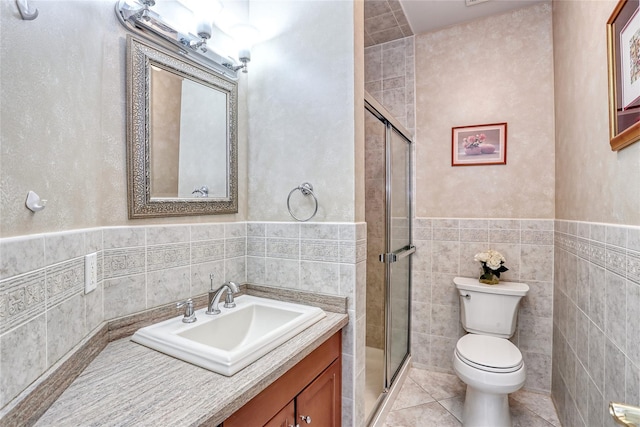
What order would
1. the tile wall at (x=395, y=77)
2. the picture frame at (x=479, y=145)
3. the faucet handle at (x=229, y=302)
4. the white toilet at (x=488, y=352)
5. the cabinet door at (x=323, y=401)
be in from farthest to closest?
1. the tile wall at (x=395, y=77)
2. the picture frame at (x=479, y=145)
3. the white toilet at (x=488, y=352)
4. the faucet handle at (x=229, y=302)
5. the cabinet door at (x=323, y=401)

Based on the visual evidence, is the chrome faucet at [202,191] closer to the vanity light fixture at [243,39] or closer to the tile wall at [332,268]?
the tile wall at [332,268]

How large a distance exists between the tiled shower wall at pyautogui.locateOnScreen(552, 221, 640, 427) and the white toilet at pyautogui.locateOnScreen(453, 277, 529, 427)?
264 mm

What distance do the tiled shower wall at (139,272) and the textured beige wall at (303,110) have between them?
0.48 feet

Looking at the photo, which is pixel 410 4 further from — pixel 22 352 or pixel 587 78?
pixel 22 352

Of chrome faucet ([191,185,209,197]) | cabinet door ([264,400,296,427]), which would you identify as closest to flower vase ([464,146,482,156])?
chrome faucet ([191,185,209,197])

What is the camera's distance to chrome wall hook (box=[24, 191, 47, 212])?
2.46ft

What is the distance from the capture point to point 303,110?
1.58 m

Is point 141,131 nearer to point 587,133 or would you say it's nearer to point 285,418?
point 285,418

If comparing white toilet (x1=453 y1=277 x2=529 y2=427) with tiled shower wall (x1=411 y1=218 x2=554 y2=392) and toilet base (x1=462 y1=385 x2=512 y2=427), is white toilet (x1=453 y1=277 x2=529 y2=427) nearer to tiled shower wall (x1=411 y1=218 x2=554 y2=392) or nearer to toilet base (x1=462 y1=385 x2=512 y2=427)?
toilet base (x1=462 y1=385 x2=512 y2=427)

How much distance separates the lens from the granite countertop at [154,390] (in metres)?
0.72

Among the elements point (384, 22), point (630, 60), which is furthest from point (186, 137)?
point (384, 22)

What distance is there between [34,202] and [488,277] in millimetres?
2434

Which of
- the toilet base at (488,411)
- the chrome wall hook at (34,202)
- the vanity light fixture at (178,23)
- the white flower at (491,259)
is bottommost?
the toilet base at (488,411)

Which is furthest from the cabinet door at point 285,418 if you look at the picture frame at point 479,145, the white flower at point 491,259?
the picture frame at point 479,145
